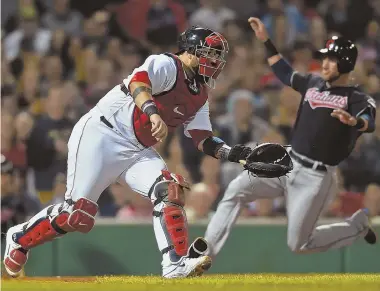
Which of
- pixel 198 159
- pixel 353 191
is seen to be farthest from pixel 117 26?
pixel 353 191

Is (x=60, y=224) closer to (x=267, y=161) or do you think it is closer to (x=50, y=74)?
(x=267, y=161)

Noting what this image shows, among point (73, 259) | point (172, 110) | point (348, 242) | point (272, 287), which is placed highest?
point (172, 110)

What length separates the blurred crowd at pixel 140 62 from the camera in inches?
463

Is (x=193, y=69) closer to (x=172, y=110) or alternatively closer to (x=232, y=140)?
(x=172, y=110)

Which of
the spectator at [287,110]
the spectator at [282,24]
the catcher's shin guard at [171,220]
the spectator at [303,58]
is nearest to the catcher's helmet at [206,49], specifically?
the catcher's shin guard at [171,220]

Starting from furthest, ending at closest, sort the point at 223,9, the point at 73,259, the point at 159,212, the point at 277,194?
1. the point at 223,9
2. the point at 73,259
3. the point at 277,194
4. the point at 159,212

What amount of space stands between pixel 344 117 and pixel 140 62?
5.56m

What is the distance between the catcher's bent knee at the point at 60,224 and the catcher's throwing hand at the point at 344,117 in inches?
77.1

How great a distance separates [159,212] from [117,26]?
23.0 ft

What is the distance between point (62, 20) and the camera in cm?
1405

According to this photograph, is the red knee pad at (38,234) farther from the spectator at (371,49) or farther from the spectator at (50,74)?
the spectator at (371,49)

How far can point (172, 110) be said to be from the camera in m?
8.00

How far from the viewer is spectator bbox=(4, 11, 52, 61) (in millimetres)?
13594

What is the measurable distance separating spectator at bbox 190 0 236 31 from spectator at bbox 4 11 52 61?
74.8 inches
